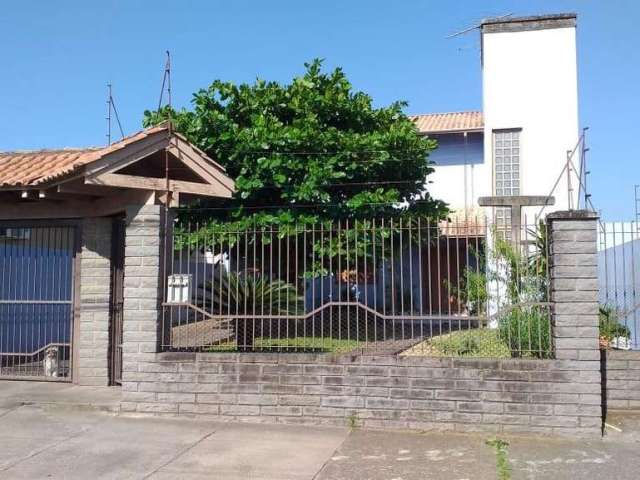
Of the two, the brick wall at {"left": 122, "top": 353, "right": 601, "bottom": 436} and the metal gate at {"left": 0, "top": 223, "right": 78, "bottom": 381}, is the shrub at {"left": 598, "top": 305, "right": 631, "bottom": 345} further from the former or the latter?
the metal gate at {"left": 0, "top": 223, "right": 78, "bottom": 381}

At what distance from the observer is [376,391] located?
726 cm

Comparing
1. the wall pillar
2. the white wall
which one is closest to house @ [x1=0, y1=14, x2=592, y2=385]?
A: the wall pillar

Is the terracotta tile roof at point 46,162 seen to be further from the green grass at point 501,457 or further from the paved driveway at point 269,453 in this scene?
the green grass at point 501,457

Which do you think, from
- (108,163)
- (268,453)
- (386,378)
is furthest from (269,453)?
(108,163)

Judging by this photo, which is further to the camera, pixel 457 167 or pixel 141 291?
pixel 457 167

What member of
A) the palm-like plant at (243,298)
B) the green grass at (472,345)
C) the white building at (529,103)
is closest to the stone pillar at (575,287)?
the green grass at (472,345)

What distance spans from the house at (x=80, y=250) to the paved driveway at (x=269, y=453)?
1680 millimetres

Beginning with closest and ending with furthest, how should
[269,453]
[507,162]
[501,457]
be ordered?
[501,457] → [269,453] → [507,162]

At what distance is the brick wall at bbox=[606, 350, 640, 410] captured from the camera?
7.73 metres

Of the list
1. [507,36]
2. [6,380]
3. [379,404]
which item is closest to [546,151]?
[507,36]

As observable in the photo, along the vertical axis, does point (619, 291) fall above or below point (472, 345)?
above

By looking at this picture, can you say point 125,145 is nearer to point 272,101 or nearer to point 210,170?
point 210,170

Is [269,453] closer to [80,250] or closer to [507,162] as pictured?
[80,250]

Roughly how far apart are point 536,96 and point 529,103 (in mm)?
263
